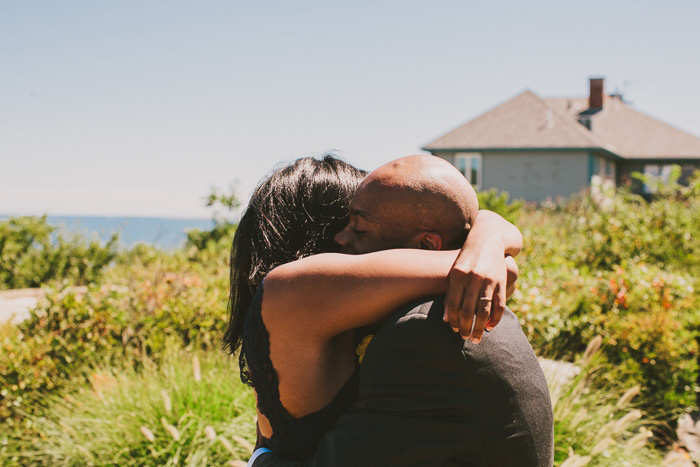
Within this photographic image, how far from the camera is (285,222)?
2051 millimetres

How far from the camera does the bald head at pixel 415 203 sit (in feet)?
5.33

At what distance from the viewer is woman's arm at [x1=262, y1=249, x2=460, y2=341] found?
145cm

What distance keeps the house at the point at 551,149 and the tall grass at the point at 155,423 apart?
24.1 meters

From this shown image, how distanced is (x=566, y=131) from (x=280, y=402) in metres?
28.7

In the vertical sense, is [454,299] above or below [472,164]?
above

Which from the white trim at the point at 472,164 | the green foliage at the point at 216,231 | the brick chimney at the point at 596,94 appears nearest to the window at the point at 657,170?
the brick chimney at the point at 596,94

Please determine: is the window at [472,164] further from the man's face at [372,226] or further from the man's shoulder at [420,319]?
the man's shoulder at [420,319]

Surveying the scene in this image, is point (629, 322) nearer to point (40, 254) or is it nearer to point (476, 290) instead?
point (476, 290)

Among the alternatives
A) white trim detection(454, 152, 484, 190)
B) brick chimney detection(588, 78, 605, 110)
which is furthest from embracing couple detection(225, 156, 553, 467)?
brick chimney detection(588, 78, 605, 110)

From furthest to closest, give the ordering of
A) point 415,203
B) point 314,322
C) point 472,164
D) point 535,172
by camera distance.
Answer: point 472,164, point 535,172, point 415,203, point 314,322

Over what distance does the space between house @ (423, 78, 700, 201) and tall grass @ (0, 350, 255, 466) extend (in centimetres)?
2411

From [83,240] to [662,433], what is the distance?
35.0ft

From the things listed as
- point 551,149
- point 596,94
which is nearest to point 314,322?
point 551,149

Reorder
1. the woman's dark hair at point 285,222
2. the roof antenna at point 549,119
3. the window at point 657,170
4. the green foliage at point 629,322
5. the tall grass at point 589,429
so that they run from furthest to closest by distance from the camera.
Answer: the window at point 657,170, the roof antenna at point 549,119, the green foliage at point 629,322, the tall grass at point 589,429, the woman's dark hair at point 285,222
